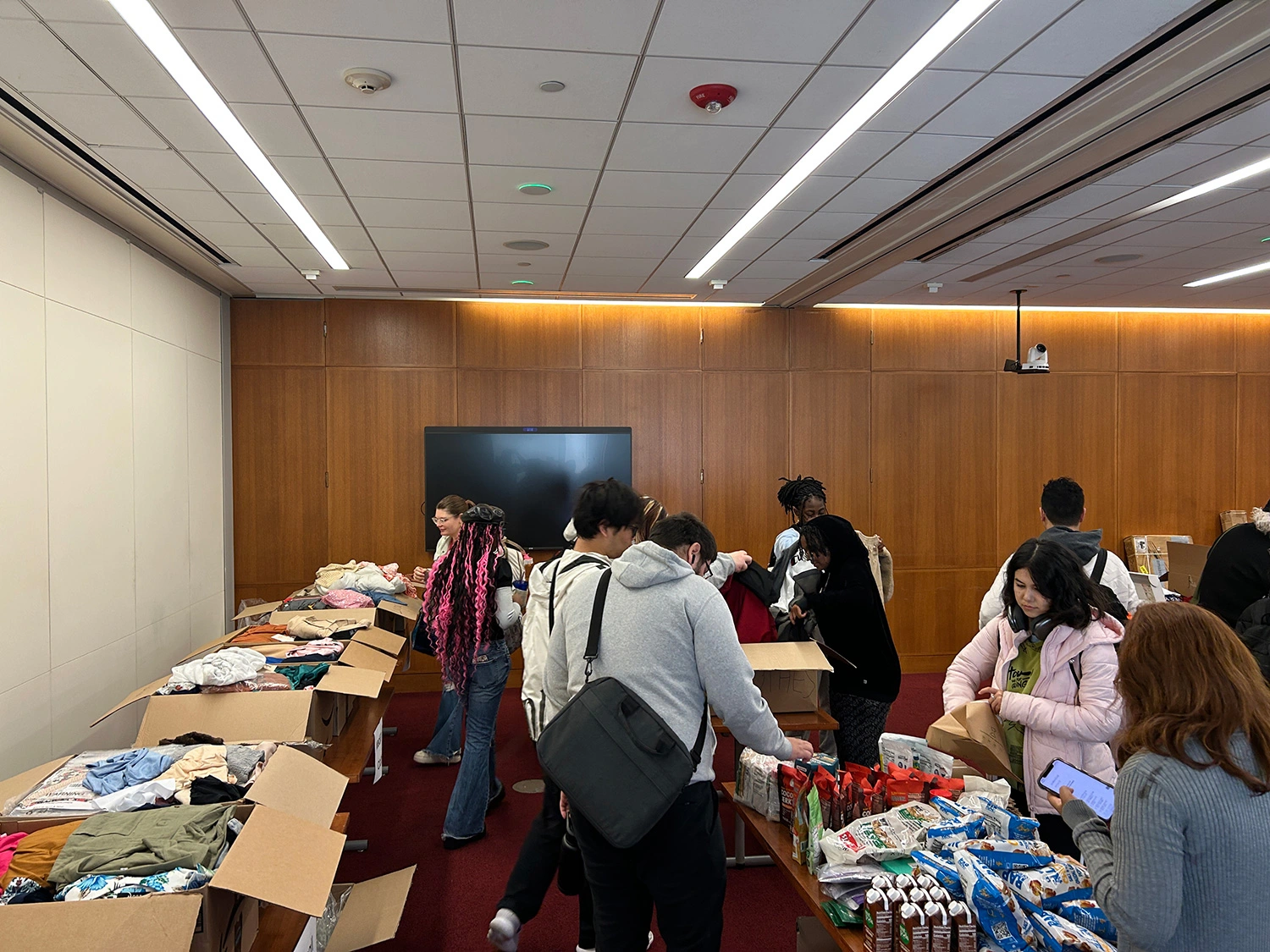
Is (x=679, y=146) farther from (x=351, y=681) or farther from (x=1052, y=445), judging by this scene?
(x=1052, y=445)

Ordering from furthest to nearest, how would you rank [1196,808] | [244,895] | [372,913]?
[372,913] → [244,895] → [1196,808]

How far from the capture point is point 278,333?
269 inches

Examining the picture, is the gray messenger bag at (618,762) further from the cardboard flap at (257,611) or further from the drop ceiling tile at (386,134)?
the cardboard flap at (257,611)

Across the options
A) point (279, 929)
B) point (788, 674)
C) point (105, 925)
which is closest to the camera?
point (105, 925)

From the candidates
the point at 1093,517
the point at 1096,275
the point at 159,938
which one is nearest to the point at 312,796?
the point at 159,938

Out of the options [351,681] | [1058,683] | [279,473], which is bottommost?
[351,681]

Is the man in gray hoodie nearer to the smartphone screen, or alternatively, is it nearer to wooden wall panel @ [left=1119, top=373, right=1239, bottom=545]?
the smartphone screen

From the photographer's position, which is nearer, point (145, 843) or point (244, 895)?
point (244, 895)

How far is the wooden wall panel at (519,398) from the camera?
705 cm

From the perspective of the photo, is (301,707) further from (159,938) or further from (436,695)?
(436,695)

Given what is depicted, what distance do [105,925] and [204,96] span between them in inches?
108

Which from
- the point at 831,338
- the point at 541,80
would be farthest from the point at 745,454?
the point at 541,80

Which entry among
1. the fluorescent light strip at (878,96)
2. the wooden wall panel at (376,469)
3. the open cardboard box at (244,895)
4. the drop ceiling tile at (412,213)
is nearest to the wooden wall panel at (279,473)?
the wooden wall panel at (376,469)

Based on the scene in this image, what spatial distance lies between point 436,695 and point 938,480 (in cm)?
473
